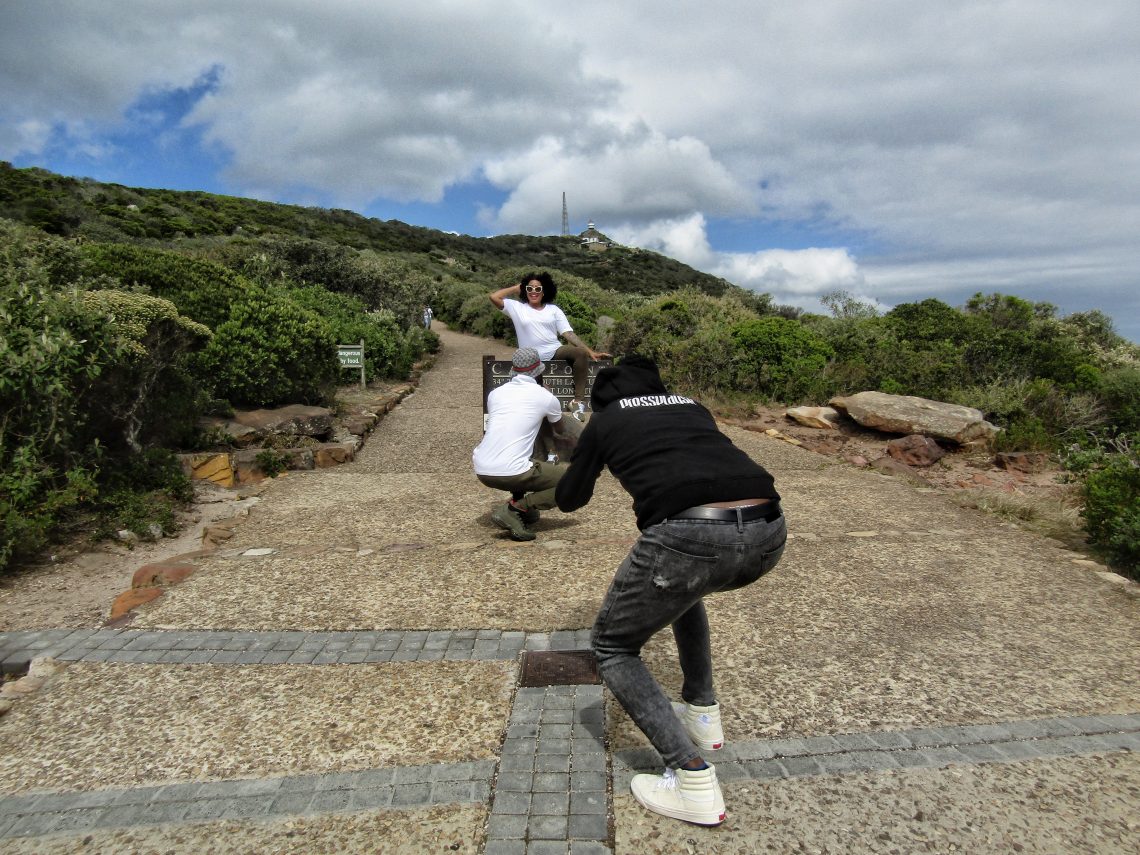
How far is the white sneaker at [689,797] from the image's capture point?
215cm

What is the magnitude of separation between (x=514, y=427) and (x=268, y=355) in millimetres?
4706

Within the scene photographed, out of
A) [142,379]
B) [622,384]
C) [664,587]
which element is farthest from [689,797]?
[142,379]

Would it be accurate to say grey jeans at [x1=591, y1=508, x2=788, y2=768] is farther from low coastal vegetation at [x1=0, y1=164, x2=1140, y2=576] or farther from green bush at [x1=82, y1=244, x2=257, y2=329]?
green bush at [x1=82, y1=244, x2=257, y2=329]

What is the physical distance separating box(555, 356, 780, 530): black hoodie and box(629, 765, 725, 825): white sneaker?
0.79 m

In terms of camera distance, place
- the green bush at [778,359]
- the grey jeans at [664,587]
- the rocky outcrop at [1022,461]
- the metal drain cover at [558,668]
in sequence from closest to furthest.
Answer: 1. the grey jeans at [664,587]
2. the metal drain cover at [558,668]
3. the rocky outcrop at [1022,461]
4. the green bush at [778,359]

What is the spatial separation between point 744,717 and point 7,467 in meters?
4.86

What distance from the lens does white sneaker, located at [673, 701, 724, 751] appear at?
2457 millimetres

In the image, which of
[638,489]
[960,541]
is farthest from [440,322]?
[638,489]

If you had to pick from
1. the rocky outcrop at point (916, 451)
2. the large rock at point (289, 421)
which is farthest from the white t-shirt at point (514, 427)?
the rocky outcrop at point (916, 451)

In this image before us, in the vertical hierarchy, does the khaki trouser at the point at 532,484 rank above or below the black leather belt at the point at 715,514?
below

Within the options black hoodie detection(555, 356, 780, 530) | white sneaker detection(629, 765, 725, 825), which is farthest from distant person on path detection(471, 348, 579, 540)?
white sneaker detection(629, 765, 725, 825)

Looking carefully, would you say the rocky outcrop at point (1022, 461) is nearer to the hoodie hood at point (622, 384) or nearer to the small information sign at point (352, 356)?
the hoodie hood at point (622, 384)

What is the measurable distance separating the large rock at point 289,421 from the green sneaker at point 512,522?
3.70 meters

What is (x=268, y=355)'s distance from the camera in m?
8.15
